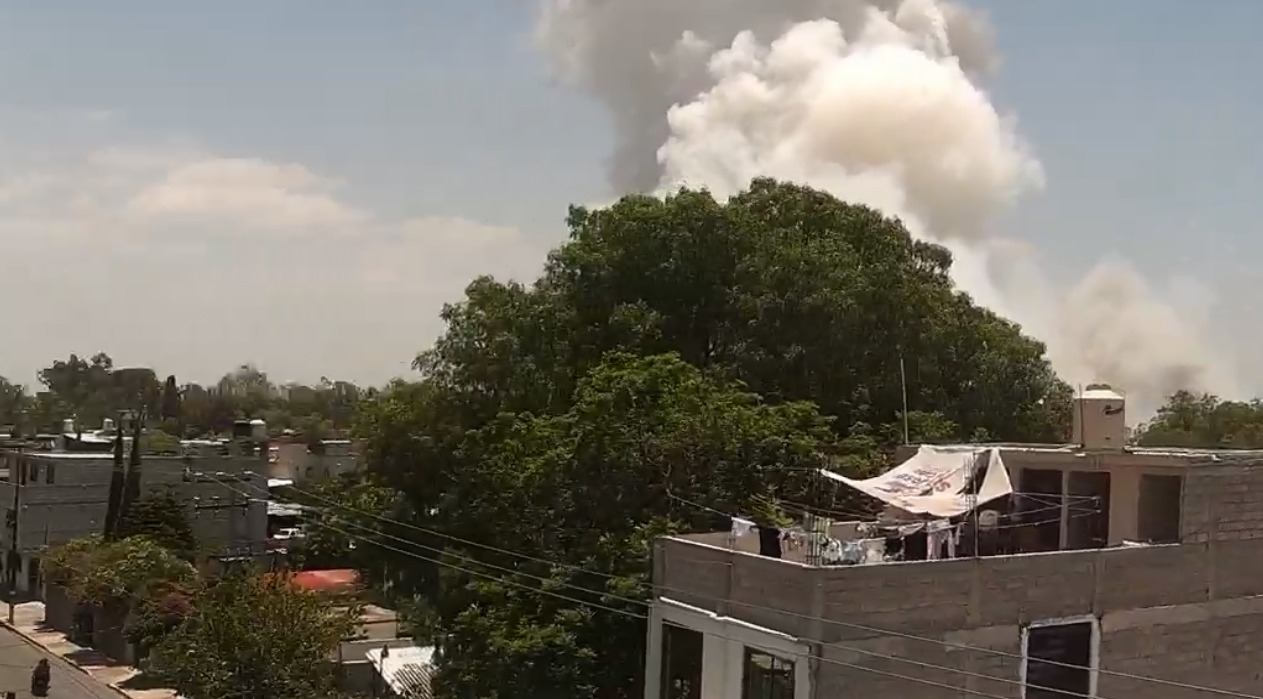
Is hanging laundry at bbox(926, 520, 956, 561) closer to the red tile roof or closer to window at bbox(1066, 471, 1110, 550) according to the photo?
window at bbox(1066, 471, 1110, 550)

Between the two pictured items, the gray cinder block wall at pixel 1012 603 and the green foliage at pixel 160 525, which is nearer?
the gray cinder block wall at pixel 1012 603

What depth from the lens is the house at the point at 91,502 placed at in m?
53.9

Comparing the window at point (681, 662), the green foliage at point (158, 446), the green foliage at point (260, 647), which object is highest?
the green foliage at point (158, 446)

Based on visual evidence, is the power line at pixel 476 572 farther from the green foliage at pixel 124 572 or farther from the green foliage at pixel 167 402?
the green foliage at pixel 167 402

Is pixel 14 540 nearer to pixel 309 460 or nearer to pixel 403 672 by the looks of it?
pixel 403 672

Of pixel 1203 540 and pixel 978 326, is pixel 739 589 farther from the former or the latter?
pixel 978 326

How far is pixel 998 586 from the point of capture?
18.2 meters

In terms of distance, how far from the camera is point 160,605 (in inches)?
1590

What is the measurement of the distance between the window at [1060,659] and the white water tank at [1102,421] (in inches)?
167

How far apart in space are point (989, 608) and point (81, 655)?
3489 cm

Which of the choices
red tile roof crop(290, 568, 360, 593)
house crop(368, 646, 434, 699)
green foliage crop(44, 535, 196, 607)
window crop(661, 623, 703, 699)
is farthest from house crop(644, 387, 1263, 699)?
green foliage crop(44, 535, 196, 607)

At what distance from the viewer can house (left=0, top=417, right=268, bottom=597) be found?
5391cm

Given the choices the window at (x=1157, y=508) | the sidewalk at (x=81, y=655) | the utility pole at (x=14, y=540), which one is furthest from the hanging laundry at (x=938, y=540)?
the utility pole at (x=14, y=540)

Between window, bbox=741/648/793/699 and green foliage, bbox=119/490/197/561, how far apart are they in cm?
3482
